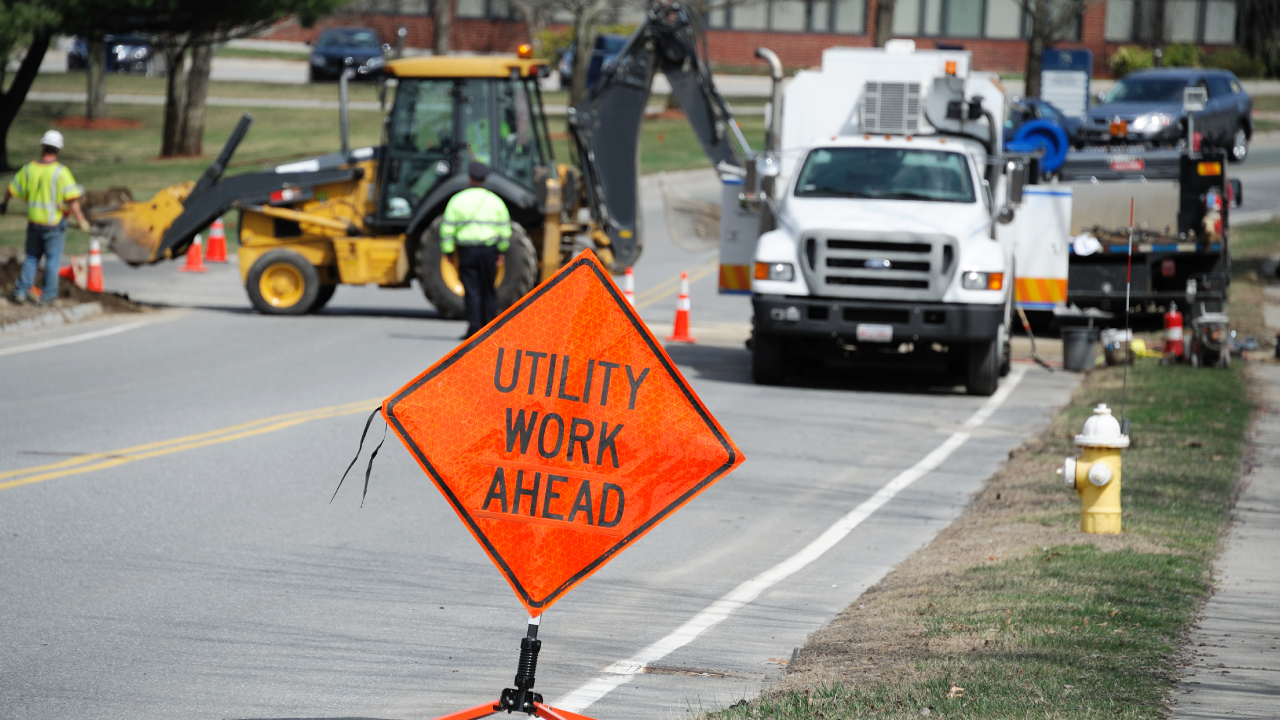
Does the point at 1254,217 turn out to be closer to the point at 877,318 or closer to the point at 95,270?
the point at 877,318

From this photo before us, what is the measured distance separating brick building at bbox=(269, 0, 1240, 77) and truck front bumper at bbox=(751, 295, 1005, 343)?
4538cm

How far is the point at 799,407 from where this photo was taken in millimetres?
13906

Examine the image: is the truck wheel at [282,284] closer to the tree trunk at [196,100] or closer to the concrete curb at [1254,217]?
the tree trunk at [196,100]

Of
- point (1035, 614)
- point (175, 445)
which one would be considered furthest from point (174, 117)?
point (1035, 614)

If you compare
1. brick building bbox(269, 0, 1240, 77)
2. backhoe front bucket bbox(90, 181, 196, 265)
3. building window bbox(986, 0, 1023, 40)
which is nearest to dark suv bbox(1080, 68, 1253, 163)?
backhoe front bucket bbox(90, 181, 196, 265)

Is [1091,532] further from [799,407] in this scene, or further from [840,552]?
[799,407]

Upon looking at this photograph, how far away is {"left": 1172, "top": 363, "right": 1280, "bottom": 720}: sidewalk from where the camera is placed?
224 inches

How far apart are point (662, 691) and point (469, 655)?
3.00ft

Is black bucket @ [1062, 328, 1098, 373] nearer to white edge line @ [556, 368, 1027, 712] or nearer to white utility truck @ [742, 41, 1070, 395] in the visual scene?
white utility truck @ [742, 41, 1070, 395]

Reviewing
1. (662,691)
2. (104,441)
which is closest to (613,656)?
(662,691)

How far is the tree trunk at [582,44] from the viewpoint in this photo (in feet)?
133

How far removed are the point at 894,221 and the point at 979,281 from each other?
967 millimetres

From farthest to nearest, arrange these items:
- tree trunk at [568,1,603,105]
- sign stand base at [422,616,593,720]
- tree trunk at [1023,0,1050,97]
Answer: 1. tree trunk at [568,1,603,105]
2. tree trunk at [1023,0,1050,97]
3. sign stand base at [422,616,593,720]

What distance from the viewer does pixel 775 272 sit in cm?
1448
